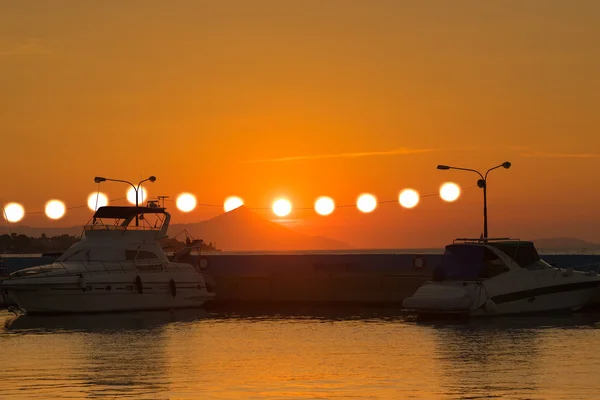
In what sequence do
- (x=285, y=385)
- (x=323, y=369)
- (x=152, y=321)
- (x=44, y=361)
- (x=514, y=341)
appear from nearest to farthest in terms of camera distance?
(x=285, y=385) < (x=323, y=369) < (x=44, y=361) < (x=514, y=341) < (x=152, y=321)

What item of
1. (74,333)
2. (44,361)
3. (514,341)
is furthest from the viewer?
(74,333)

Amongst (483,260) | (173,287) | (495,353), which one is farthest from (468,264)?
(173,287)

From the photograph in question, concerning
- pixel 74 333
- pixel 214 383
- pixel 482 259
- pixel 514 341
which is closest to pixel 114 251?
pixel 74 333

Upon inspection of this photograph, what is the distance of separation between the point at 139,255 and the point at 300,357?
2212 cm

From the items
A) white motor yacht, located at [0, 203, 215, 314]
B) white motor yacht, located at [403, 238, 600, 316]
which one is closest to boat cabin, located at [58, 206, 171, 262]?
white motor yacht, located at [0, 203, 215, 314]

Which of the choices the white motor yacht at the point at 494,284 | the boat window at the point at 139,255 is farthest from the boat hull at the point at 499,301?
the boat window at the point at 139,255

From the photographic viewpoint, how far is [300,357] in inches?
1232

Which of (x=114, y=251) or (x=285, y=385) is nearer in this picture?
(x=285, y=385)

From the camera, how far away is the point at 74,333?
40.5 m

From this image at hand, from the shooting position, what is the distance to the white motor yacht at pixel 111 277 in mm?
48062

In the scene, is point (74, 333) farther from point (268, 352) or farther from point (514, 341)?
point (514, 341)

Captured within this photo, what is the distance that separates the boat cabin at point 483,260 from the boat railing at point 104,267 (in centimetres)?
1532

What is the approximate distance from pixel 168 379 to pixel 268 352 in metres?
6.87

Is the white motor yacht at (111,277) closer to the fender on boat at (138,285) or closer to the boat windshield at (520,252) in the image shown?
the fender on boat at (138,285)
